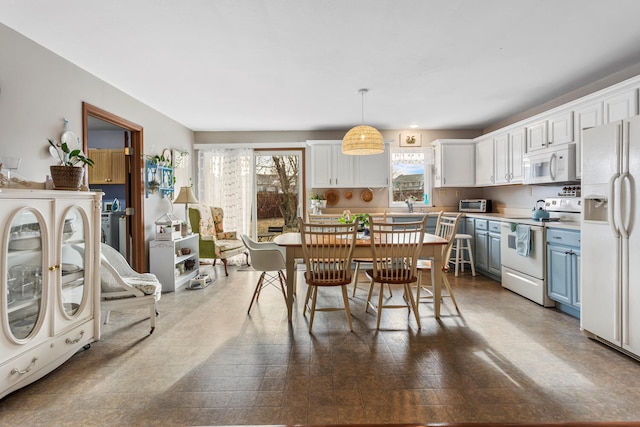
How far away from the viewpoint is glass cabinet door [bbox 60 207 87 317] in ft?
7.69

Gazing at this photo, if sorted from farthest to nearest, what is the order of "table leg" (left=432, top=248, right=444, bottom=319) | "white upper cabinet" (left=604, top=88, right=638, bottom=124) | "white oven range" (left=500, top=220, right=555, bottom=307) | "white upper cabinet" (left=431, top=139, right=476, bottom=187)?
"white upper cabinet" (left=431, top=139, right=476, bottom=187), "white oven range" (left=500, top=220, right=555, bottom=307), "table leg" (left=432, top=248, right=444, bottom=319), "white upper cabinet" (left=604, top=88, right=638, bottom=124)

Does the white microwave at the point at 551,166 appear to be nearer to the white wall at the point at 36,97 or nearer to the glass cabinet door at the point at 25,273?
the white wall at the point at 36,97

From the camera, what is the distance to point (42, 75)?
2.72 meters

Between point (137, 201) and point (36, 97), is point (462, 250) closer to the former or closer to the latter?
point (137, 201)

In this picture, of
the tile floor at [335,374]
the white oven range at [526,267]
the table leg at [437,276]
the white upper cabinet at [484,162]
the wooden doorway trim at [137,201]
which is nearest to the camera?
the tile floor at [335,374]

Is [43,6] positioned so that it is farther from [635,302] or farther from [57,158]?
[635,302]

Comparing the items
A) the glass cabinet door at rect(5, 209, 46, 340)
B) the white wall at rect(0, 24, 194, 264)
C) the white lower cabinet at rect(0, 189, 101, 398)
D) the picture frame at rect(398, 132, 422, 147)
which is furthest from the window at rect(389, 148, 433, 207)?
the glass cabinet door at rect(5, 209, 46, 340)

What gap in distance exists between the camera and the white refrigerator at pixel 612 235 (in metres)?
2.31

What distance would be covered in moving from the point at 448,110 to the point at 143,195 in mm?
4421

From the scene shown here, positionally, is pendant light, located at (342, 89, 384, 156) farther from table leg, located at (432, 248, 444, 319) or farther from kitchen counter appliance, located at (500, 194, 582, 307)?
kitchen counter appliance, located at (500, 194, 582, 307)

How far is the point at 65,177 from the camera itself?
7.71 feet

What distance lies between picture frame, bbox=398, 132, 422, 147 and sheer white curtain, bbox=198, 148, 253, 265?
278 cm

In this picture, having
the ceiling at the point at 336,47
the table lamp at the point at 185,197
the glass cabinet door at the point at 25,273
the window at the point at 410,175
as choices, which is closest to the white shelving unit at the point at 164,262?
the table lamp at the point at 185,197

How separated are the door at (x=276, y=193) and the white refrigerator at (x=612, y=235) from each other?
4.35 meters
